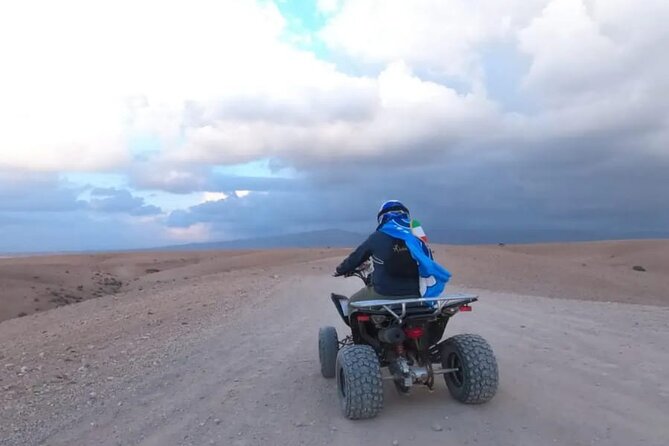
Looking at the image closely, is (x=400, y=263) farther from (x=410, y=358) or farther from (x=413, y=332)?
(x=410, y=358)

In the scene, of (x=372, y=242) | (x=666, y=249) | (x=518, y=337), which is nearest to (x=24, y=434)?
(x=372, y=242)

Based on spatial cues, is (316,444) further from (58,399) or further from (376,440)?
(58,399)

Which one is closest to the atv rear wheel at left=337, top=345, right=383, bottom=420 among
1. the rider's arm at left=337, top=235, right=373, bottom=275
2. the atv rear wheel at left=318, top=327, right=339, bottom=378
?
the rider's arm at left=337, top=235, right=373, bottom=275

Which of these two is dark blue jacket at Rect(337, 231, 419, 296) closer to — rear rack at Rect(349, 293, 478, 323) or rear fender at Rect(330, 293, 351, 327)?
rear rack at Rect(349, 293, 478, 323)

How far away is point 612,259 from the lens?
37.7m

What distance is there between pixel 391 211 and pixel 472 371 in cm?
186

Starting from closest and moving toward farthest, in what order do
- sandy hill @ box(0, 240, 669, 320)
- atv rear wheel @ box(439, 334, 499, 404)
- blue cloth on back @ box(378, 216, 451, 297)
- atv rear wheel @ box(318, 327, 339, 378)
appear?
atv rear wheel @ box(439, 334, 499, 404), blue cloth on back @ box(378, 216, 451, 297), atv rear wheel @ box(318, 327, 339, 378), sandy hill @ box(0, 240, 669, 320)

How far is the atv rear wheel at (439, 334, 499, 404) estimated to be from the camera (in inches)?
236

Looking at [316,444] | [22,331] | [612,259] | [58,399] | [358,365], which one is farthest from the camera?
[612,259]

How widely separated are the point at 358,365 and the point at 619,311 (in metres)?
9.76

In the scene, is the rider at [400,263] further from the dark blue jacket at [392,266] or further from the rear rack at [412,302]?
the rear rack at [412,302]

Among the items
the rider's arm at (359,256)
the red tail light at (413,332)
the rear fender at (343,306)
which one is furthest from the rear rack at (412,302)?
the rear fender at (343,306)

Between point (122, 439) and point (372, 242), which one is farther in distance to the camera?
point (372, 242)

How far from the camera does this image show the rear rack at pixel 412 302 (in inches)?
232
